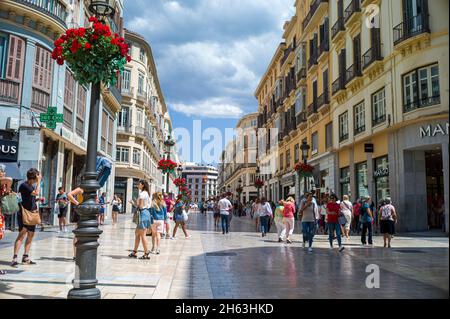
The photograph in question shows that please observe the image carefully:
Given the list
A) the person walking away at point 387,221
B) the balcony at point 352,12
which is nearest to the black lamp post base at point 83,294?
the person walking away at point 387,221

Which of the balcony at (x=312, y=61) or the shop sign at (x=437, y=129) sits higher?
the balcony at (x=312, y=61)

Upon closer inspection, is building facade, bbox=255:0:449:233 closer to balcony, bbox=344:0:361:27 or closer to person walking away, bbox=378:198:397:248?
balcony, bbox=344:0:361:27

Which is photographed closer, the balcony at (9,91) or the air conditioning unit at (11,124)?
the air conditioning unit at (11,124)

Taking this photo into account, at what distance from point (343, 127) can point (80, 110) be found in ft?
51.9

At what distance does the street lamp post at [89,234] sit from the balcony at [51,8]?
13.7 m

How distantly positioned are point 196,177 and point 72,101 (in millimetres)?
175423

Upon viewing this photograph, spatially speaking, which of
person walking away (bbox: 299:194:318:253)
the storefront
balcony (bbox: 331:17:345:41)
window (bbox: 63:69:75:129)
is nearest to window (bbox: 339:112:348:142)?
balcony (bbox: 331:17:345:41)

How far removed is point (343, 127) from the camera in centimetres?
2567

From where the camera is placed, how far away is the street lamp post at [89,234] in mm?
5035

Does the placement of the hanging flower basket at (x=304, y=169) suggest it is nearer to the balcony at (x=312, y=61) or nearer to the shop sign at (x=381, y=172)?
the shop sign at (x=381, y=172)

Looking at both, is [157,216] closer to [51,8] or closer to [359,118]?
[51,8]

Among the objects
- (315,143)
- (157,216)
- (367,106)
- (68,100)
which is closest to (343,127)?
(367,106)

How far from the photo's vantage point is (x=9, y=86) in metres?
16.4
